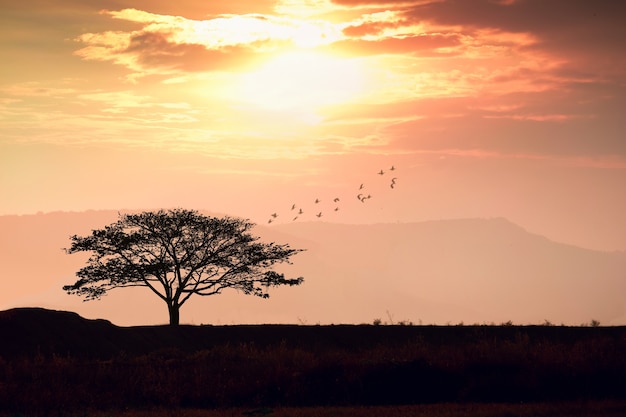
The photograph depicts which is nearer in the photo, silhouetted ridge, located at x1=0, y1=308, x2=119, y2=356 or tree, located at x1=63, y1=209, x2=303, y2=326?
silhouetted ridge, located at x1=0, y1=308, x2=119, y2=356

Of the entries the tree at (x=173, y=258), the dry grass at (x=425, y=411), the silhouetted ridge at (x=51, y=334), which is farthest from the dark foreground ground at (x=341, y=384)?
the tree at (x=173, y=258)

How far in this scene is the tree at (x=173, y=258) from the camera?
65.8m

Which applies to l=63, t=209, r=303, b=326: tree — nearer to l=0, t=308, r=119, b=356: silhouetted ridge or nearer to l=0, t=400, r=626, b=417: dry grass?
l=0, t=308, r=119, b=356: silhouetted ridge

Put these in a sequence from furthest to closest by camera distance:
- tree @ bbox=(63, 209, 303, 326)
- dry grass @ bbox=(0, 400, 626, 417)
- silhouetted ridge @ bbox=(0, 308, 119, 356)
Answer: tree @ bbox=(63, 209, 303, 326) → silhouetted ridge @ bbox=(0, 308, 119, 356) → dry grass @ bbox=(0, 400, 626, 417)

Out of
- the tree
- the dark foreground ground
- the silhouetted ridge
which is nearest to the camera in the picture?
the dark foreground ground

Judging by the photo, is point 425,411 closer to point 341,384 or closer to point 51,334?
point 341,384

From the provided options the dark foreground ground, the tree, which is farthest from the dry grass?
the tree

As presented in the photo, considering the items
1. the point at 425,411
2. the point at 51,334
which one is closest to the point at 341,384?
the point at 425,411

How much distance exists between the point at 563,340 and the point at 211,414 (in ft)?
109

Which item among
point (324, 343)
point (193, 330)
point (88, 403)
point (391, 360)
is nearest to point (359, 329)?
point (324, 343)

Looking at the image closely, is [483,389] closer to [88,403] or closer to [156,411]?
[156,411]

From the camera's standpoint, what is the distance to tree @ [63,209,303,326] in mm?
65750

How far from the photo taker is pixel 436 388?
36594mm

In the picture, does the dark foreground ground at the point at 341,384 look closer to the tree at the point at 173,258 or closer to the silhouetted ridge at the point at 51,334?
the silhouetted ridge at the point at 51,334
